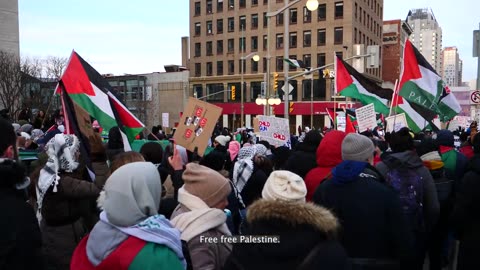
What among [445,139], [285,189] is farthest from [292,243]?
[445,139]

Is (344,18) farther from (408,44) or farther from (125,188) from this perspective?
(125,188)

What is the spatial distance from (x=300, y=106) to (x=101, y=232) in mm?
53074

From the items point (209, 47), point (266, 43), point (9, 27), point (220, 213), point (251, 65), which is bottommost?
point (220, 213)

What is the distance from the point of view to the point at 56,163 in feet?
12.8

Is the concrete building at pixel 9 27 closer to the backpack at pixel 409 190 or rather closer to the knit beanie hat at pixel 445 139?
the knit beanie hat at pixel 445 139

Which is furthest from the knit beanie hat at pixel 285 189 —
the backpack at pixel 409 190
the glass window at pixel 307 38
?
the glass window at pixel 307 38

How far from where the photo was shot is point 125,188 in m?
2.37

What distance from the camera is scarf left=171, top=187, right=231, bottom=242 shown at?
2760 mm

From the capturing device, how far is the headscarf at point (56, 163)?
3697 mm

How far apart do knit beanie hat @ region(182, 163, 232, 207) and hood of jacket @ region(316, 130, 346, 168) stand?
1.48 metres

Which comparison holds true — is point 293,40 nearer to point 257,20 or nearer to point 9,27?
point 257,20

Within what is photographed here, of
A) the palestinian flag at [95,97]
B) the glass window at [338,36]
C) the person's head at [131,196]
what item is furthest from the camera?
the glass window at [338,36]

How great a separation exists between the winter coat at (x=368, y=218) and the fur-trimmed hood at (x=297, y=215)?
1.01 m

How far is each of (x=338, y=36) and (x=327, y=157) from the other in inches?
2002
